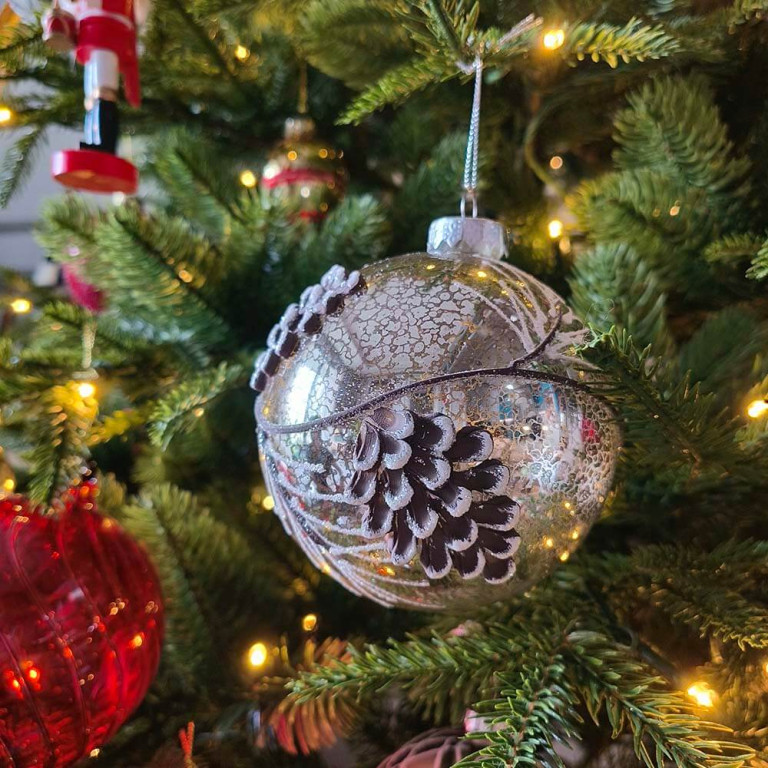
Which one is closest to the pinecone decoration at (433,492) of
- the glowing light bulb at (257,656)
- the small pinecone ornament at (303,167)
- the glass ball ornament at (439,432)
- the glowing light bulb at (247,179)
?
the glass ball ornament at (439,432)

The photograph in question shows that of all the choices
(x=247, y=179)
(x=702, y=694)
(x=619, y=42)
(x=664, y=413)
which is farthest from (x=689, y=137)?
(x=247, y=179)

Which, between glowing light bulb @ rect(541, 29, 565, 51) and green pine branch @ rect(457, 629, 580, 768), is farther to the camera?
glowing light bulb @ rect(541, 29, 565, 51)

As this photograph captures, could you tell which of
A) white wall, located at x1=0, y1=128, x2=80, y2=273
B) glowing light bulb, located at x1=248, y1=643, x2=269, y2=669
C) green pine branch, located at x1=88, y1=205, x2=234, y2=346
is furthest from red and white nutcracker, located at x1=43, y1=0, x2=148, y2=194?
white wall, located at x1=0, y1=128, x2=80, y2=273

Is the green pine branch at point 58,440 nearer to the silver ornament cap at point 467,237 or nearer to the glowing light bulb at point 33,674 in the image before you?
the glowing light bulb at point 33,674

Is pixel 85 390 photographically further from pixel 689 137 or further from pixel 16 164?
pixel 689 137

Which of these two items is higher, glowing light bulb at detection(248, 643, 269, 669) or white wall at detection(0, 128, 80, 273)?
white wall at detection(0, 128, 80, 273)

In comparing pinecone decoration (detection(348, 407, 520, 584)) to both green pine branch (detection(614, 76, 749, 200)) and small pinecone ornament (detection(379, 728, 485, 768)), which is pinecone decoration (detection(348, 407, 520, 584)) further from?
green pine branch (detection(614, 76, 749, 200))

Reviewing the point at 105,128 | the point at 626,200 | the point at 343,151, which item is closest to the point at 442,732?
the point at 626,200
